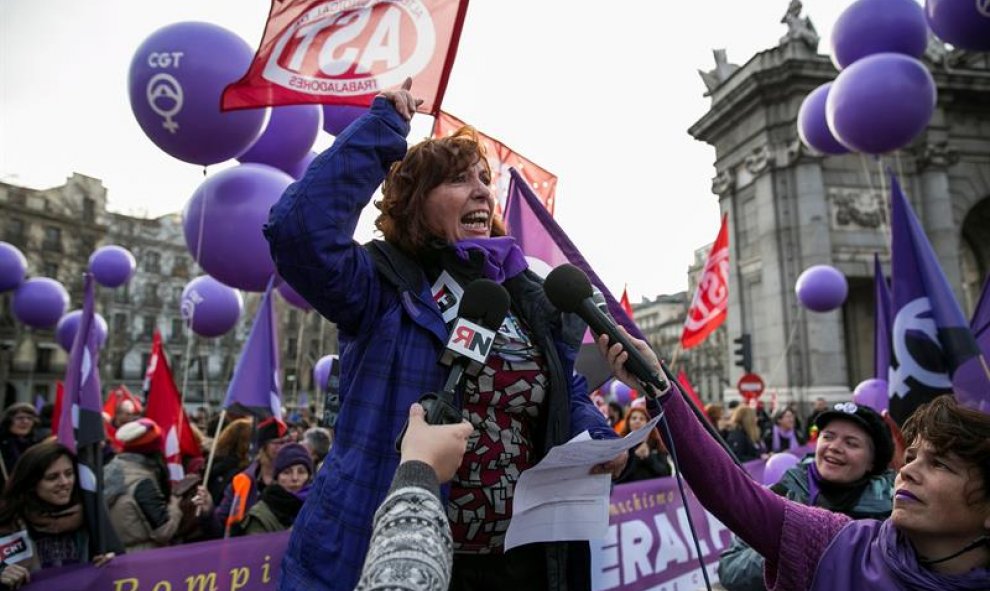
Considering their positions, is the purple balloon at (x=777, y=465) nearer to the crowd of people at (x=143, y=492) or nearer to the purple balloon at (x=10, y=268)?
the crowd of people at (x=143, y=492)

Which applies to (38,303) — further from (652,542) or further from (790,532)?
(790,532)

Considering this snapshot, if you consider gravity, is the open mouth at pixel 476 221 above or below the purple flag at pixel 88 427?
above

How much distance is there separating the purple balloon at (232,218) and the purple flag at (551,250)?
2527 millimetres

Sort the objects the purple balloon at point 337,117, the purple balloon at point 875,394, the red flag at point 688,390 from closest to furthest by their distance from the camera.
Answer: the red flag at point 688,390 → the purple balloon at point 337,117 → the purple balloon at point 875,394

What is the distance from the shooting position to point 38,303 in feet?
42.3

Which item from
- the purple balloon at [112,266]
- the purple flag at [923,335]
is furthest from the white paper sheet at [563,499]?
the purple balloon at [112,266]

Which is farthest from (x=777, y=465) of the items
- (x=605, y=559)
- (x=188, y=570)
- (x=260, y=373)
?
(x=260, y=373)

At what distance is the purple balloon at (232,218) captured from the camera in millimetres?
6086

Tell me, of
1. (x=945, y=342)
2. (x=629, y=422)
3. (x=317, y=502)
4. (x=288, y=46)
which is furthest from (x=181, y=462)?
(x=945, y=342)

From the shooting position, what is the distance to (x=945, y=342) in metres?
4.55

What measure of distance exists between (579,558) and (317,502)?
28.1 inches

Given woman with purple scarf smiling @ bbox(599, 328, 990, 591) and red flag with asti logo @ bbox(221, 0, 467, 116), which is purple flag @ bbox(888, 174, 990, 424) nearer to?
woman with purple scarf smiling @ bbox(599, 328, 990, 591)

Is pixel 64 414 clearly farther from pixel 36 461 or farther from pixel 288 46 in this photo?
pixel 288 46

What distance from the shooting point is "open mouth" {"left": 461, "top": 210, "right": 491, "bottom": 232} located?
1.97 metres
